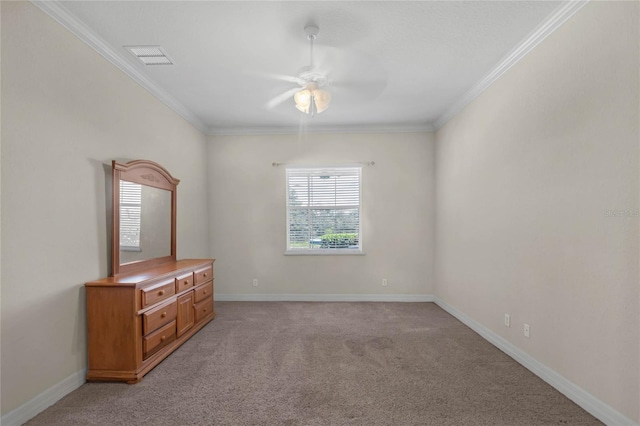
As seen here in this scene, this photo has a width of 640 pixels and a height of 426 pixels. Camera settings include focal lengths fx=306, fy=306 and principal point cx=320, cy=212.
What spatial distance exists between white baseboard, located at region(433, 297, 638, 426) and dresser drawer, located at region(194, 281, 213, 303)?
3279 mm

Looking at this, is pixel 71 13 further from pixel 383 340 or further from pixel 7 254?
pixel 383 340

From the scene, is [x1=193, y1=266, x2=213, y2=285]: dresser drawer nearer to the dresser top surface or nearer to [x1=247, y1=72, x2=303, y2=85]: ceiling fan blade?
the dresser top surface

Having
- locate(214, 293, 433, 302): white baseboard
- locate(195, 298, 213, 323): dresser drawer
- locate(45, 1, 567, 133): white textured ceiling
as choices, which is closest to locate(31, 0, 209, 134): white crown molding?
locate(45, 1, 567, 133): white textured ceiling

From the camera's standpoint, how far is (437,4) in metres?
2.19

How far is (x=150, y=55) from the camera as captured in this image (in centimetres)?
284

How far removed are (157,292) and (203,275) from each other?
996mm

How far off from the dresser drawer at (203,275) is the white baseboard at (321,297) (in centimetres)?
117

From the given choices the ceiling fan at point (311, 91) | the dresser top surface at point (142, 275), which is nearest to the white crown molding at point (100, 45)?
the ceiling fan at point (311, 91)

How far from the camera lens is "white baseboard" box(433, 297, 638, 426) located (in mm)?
1906

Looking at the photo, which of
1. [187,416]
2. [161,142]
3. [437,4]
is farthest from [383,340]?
[161,142]

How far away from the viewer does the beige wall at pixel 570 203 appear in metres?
1.83

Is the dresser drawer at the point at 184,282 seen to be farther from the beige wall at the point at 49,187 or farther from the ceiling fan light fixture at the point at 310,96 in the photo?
the ceiling fan light fixture at the point at 310,96

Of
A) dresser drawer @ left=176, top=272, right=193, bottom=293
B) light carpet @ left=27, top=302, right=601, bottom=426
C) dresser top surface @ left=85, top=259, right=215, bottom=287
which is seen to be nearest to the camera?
light carpet @ left=27, top=302, right=601, bottom=426

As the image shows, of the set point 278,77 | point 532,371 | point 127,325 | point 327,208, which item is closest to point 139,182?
point 127,325
